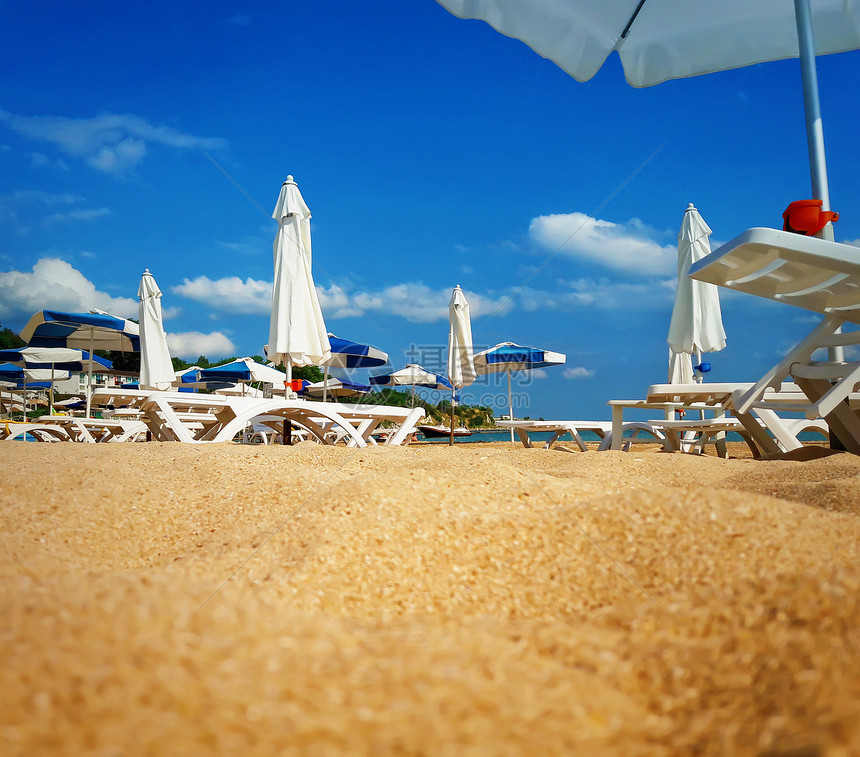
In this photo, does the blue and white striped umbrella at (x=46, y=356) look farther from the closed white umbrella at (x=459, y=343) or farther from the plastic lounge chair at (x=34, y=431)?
the closed white umbrella at (x=459, y=343)

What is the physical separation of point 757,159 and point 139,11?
38425mm

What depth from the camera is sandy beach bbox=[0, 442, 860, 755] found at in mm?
472

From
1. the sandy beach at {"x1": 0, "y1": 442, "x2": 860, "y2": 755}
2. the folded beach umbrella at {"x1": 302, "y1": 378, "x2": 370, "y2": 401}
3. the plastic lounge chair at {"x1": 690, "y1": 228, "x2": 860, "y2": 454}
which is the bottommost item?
the sandy beach at {"x1": 0, "y1": 442, "x2": 860, "y2": 755}

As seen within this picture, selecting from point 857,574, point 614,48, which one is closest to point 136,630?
point 857,574

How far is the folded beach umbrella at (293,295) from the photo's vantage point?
6.22m

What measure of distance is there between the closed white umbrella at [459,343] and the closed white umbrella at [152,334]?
471 cm

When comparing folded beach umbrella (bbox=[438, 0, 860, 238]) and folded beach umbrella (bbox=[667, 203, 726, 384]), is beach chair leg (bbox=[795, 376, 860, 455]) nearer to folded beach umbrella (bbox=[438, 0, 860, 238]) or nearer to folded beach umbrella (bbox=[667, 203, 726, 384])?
folded beach umbrella (bbox=[438, 0, 860, 238])

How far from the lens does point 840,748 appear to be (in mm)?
426

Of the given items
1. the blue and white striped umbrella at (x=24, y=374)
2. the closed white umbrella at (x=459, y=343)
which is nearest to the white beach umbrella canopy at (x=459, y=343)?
the closed white umbrella at (x=459, y=343)

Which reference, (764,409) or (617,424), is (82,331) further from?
(764,409)

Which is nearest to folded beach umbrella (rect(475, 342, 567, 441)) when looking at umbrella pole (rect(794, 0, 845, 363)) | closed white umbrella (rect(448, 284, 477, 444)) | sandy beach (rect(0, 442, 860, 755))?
closed white umbrella (rect(448, 284, 477, 444))

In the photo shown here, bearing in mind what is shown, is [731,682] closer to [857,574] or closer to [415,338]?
[857,574]

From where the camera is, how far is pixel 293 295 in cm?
630

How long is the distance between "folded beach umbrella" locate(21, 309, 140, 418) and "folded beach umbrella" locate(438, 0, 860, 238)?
7049 millimetres
